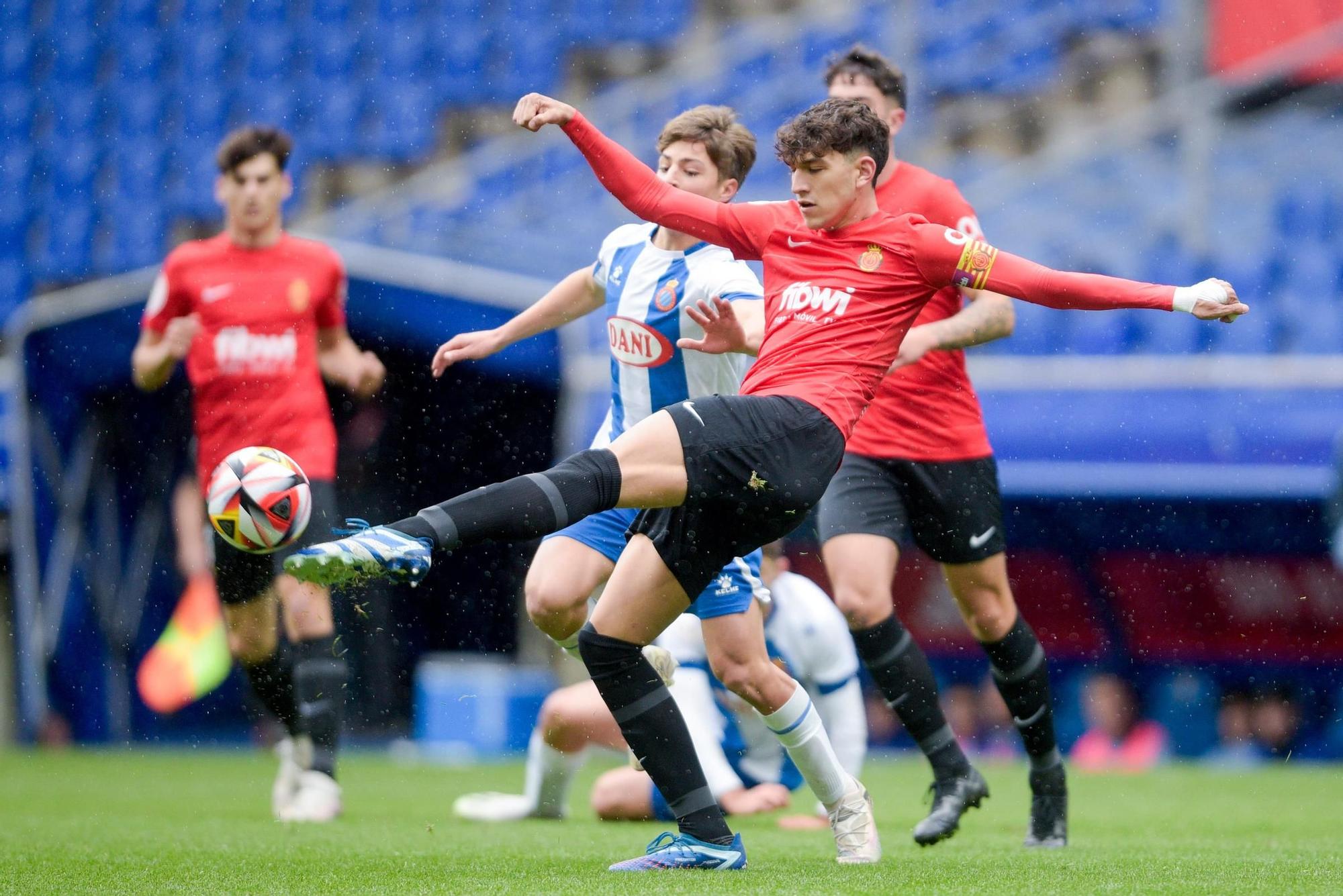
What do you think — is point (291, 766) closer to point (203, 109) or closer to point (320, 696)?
point (320, 696)

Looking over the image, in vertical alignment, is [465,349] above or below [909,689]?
above

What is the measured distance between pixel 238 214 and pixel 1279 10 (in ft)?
33.4

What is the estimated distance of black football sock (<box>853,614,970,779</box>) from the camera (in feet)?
17.6

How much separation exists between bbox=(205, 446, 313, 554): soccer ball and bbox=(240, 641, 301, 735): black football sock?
8.06 feet

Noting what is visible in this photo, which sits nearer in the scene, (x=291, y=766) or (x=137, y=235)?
(x=291, y=766)

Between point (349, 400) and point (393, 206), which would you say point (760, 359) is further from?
point (393, 206)

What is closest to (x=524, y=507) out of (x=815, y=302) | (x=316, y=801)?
(x=815, y=302)

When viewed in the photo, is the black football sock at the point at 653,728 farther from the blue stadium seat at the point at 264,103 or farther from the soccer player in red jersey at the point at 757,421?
the blue stadium seat at the point at 264,103

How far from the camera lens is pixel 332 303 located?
6.91 m

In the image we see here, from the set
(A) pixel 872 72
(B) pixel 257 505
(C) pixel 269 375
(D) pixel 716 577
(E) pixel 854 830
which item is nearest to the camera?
(B) pixel 257 505

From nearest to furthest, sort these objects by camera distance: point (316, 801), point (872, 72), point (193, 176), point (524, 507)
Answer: point (524, 507) < point (872, 72) < point (316, 801) < point (193, 176)

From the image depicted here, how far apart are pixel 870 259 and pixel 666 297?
80 centimetres

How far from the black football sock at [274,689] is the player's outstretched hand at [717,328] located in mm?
2942

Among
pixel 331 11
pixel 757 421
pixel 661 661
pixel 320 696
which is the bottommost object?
pixel 320 696
